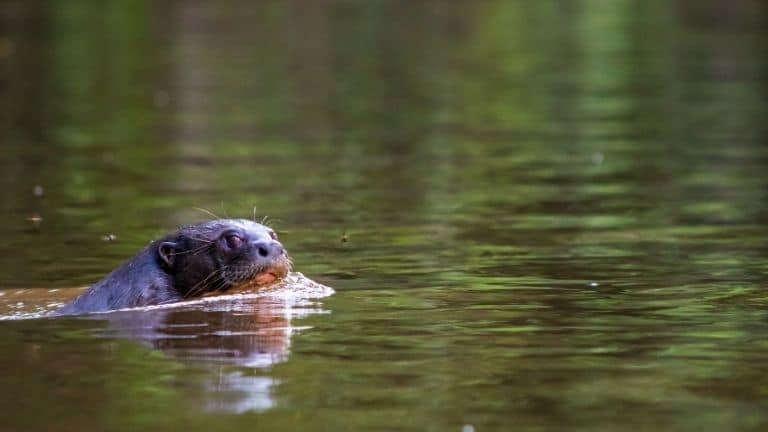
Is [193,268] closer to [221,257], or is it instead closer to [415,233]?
[221,257]

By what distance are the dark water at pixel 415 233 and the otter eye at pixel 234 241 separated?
1.31 ft

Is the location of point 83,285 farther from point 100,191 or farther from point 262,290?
point 100,191

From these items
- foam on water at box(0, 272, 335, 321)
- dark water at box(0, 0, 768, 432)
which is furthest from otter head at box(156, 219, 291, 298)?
dark water at box(0, 0, 768, 432)

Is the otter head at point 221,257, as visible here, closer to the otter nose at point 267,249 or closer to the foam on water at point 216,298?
the otter nose at point 267,249

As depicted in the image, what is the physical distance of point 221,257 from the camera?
11.1 meters

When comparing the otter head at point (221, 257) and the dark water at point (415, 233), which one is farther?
the otter head at point (221, 257)

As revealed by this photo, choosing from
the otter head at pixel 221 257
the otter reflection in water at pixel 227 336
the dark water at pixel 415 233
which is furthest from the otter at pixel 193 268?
the dark water at pixel 415 233

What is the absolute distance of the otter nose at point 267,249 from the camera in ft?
36.1

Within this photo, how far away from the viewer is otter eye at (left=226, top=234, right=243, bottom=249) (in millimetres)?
11086

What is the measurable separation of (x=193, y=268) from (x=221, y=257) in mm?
196

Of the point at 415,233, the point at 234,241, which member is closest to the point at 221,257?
the point at 234,241

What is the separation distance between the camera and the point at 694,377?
861cm

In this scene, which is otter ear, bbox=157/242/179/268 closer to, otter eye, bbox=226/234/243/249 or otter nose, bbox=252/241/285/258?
otter eye, bbox=226/234/243/249

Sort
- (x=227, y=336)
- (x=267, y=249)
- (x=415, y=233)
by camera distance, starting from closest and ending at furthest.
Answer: (x=227, y=336) → (x=267, y=249) → (x=415, y=233)
